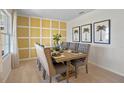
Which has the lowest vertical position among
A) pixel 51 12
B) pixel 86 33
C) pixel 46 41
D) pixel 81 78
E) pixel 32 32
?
pixel 81 78

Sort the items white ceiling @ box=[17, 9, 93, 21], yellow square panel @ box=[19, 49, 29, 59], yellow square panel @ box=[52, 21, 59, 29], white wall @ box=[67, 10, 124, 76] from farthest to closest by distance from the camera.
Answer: yellow square panel @ box=[52, 21, 59, 29]
yellow square panel @ box=[19, 49, 29, 59]
white ceiling @ box=[17, 9, 93, 21]
white wall @ box=[67, 10, 124, 76]

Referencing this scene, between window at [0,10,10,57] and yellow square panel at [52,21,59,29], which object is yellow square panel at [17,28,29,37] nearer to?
window at [0,10,10,57]

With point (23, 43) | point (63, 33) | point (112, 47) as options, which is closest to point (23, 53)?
point (23, 43)

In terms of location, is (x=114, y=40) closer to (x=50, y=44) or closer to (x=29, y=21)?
(x=50, y=44)

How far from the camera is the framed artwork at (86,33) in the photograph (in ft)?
13.4

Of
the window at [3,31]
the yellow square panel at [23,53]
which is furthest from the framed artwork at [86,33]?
the window at [3,31]

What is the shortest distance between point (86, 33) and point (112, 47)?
55.7 inches

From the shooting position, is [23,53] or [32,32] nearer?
[23,53]

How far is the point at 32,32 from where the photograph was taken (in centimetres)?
494

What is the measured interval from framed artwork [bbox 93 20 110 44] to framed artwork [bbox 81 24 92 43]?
0.29 m

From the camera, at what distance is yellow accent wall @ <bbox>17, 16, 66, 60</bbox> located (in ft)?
15.3

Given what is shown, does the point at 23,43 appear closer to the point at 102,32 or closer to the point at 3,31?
the point at 3,31

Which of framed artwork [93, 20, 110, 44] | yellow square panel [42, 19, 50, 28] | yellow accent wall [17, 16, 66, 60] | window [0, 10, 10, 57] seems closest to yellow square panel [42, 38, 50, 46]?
yellow accent wall [17, 16, 66, 60]

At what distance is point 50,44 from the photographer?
554cm
